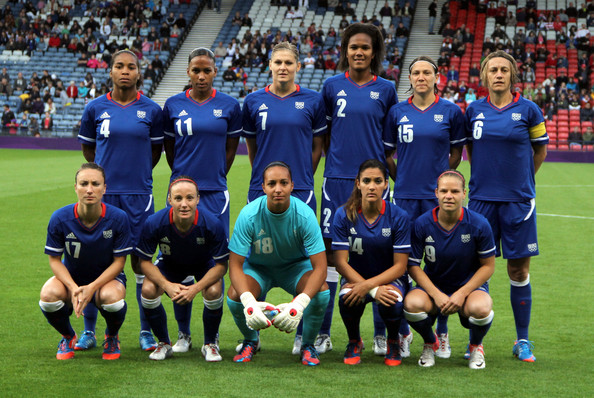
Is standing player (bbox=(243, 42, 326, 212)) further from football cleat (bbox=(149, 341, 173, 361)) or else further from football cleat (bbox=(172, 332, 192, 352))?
football cleat (bbox=(149, 341, 173, 361))

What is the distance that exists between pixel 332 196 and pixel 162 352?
5.34 ft

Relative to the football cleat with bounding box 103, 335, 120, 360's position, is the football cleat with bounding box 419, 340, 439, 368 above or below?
above

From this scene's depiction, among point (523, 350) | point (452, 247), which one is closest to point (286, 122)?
point (452, 247)

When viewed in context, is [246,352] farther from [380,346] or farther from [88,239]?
[88,239]

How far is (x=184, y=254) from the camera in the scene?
5148 mm

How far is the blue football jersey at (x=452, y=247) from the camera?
500 cm

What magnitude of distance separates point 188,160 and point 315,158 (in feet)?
3.08

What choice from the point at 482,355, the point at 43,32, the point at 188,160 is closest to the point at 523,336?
the point at 482,355

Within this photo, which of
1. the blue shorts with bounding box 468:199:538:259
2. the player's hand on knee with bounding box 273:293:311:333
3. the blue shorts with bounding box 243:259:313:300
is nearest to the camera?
the player's hand on knee with bounding box 273:293:311:333

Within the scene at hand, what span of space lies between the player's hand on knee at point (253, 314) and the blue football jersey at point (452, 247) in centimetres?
110

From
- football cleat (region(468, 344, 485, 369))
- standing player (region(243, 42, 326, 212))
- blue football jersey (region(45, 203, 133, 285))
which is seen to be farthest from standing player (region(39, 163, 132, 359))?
football cleat (region(468, 344, 485, 369))

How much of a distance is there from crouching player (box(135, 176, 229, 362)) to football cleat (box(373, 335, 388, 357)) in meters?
1.08

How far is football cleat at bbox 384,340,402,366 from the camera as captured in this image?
495cm

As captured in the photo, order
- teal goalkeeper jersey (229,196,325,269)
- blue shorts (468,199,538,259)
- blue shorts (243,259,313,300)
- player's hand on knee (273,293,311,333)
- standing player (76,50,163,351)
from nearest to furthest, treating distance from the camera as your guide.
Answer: player's hand on knee (273,293,311,333), teal goalkeeper jersey (229,196,325,269), blue shorts (243,259,313,300), blue shorts (468,199,538,259), standing player (76,50,163,351)
